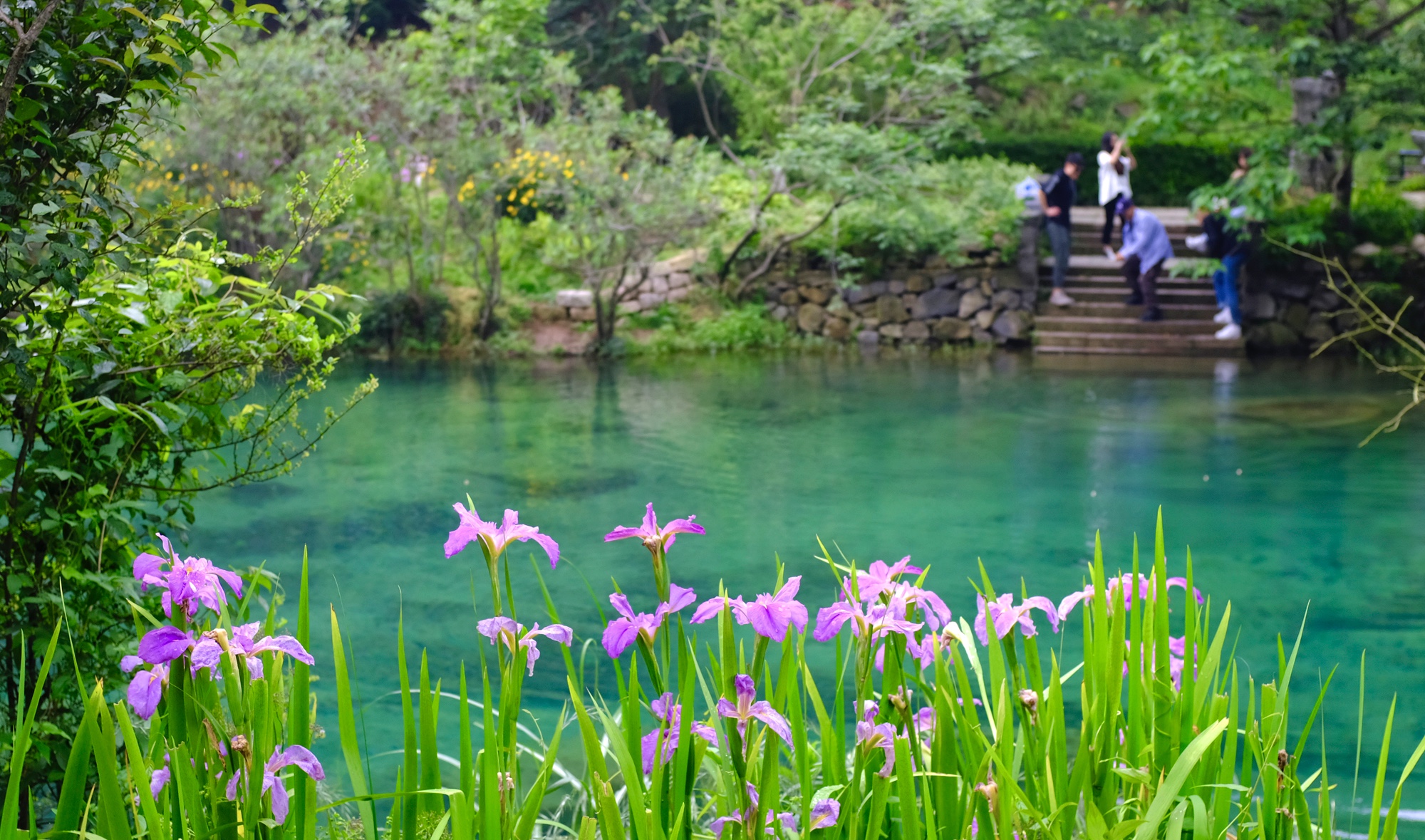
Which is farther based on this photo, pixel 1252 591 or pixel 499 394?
pixel 499 394

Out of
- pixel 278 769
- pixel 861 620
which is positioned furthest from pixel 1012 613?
pixel 278 769

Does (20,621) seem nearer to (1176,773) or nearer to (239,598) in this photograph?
(239,598)

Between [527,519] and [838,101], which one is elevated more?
[838,101]

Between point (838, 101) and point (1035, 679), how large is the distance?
11.6m

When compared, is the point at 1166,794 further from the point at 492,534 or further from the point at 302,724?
the point at 302,724

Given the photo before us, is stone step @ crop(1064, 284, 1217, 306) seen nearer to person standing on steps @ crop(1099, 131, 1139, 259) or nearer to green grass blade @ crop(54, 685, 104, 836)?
person standing on steps @ crop(1099, 131, 1139, 259)

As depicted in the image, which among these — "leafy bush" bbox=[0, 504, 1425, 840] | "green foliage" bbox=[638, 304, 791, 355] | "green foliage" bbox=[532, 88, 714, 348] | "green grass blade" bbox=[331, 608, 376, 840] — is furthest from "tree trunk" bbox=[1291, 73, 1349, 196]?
"green grass blade" bbox=[331, 608, 376, 840]

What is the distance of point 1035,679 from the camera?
156 cm

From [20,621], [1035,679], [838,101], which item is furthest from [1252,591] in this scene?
[838,101]

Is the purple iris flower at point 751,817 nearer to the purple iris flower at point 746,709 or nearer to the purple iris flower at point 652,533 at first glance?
the purple iris flower at point 746,709

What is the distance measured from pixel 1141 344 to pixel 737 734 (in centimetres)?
1189

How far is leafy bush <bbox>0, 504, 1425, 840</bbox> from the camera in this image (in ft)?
3.81

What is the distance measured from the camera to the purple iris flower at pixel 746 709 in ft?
3.76

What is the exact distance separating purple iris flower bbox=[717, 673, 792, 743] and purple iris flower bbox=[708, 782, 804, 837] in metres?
0.08
